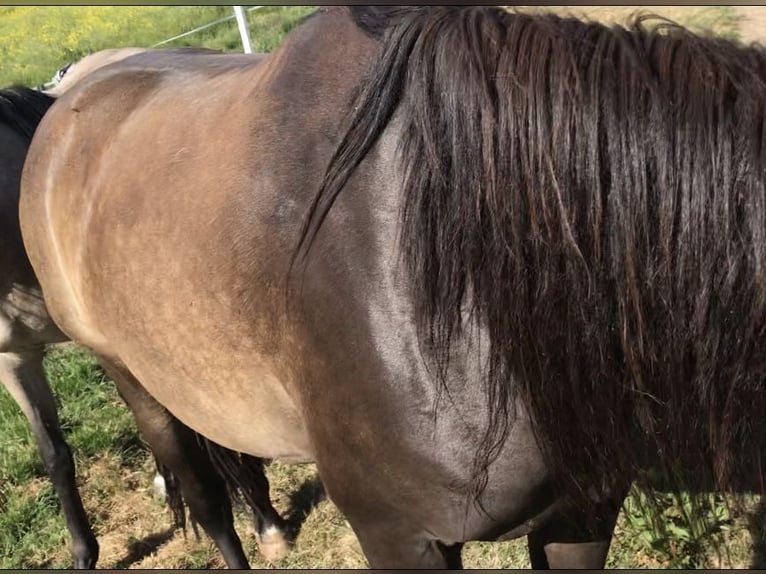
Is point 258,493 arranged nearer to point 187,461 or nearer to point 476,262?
point 187,461

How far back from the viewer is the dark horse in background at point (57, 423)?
2.29 metres

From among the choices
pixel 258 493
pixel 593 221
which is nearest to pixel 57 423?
pixel 258 493

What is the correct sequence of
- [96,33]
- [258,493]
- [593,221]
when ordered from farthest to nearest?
[96,33]
[258,493]
[593,221]

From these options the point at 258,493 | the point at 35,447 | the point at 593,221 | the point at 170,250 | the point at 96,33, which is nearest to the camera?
the point at 593,221

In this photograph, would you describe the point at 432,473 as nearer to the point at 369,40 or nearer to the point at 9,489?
the point at 369,40

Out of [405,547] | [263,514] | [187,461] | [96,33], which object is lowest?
[263,514]

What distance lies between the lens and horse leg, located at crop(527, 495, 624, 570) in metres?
1.36

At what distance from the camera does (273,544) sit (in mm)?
2705

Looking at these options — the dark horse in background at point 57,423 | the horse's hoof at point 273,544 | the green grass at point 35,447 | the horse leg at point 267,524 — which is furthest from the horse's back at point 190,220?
the green grass at point 35,447

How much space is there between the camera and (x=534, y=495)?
43.8 inches

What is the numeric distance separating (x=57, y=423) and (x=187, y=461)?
29.2 inches

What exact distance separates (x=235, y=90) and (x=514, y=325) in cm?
82

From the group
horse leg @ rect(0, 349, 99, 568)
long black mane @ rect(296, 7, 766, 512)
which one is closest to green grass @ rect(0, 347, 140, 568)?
horse leg @ rect(0, 349, 99, 568)

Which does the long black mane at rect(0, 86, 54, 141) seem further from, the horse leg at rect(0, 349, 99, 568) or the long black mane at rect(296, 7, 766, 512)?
the long black mane at rect(296, 7, 766, 512)
